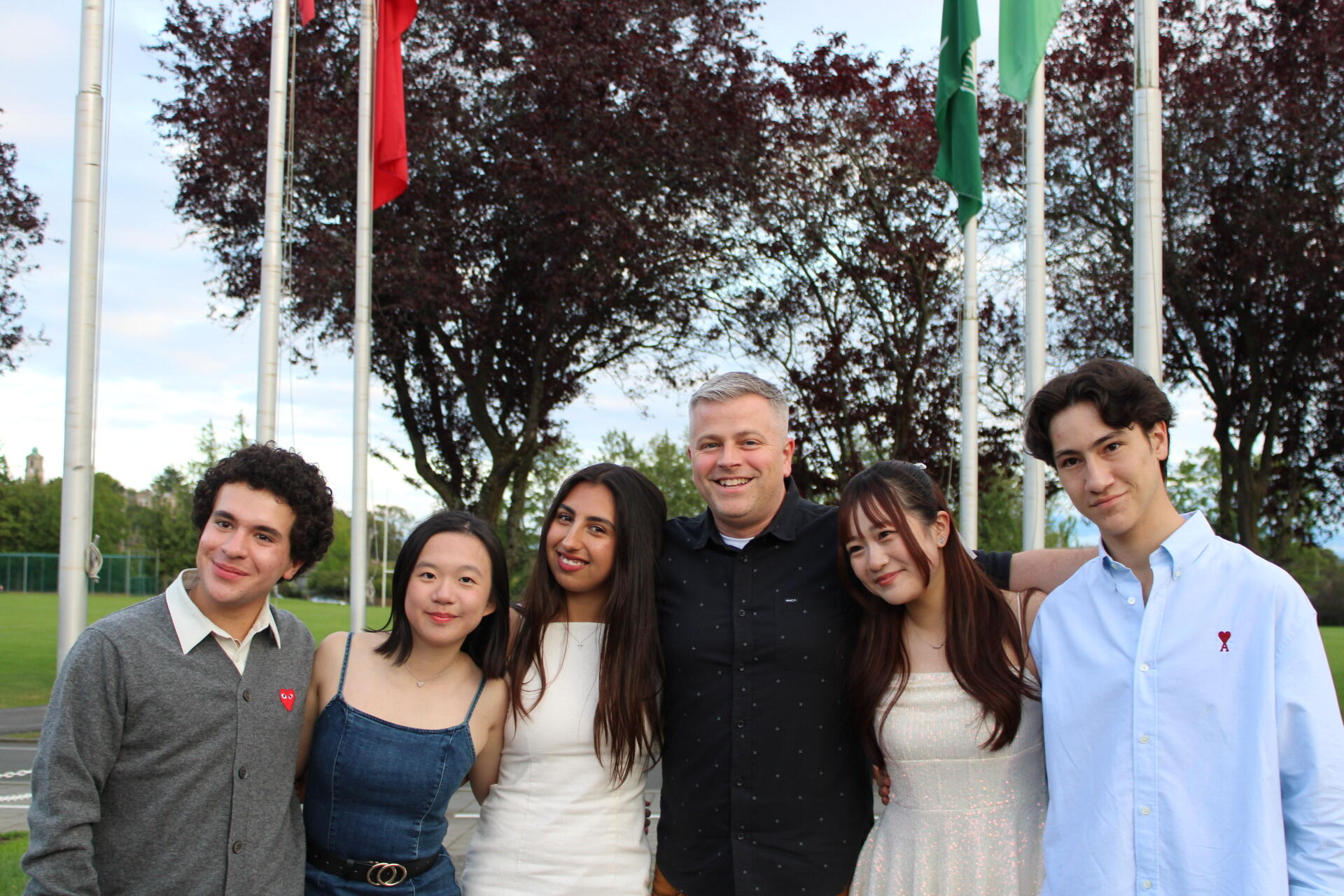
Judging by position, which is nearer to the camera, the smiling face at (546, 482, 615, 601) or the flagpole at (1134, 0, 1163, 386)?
the smiling face at (546, 482, 615, 601)

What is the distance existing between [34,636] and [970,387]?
23809mm

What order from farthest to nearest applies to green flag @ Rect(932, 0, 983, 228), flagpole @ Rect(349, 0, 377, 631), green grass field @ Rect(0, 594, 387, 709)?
green grass field @ Rect(0, 594, 387, 709) < flagpole @ Rect(349, 0, 377, 631) < green flag @ Rect(932, 0, 983, 228)

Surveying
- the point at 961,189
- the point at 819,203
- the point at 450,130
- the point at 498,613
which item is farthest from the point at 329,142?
the point at 498,613

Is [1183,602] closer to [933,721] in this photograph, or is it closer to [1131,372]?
[1131,372]

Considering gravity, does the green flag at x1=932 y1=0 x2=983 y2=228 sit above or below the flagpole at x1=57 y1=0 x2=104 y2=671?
above

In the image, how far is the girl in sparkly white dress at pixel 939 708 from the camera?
323 cm

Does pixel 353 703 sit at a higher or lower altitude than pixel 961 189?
lower

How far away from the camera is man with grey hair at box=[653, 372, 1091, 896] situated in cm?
331

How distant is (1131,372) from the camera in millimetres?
2775

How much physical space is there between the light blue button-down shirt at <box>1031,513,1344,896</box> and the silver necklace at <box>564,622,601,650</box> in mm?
1460

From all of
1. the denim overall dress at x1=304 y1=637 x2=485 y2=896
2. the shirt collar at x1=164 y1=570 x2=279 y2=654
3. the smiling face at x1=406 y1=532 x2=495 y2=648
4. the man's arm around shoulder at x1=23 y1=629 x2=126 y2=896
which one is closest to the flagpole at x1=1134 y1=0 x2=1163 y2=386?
the smiling face at x1=406 y1=532 x2=495 y2=648

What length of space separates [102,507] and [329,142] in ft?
211

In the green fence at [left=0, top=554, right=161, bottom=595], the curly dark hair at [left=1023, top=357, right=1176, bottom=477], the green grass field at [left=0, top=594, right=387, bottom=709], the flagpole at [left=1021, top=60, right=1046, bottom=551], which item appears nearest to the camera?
the curly dark hair at [left=1023, top=357, right=1176, bottom=477]

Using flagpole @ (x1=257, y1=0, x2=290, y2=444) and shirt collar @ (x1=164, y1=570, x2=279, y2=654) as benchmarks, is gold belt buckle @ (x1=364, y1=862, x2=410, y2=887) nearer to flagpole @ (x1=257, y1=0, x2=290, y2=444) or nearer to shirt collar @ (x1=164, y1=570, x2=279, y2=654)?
shirt collar @ (x1=164, y1=570, x2=279, y2=654)
